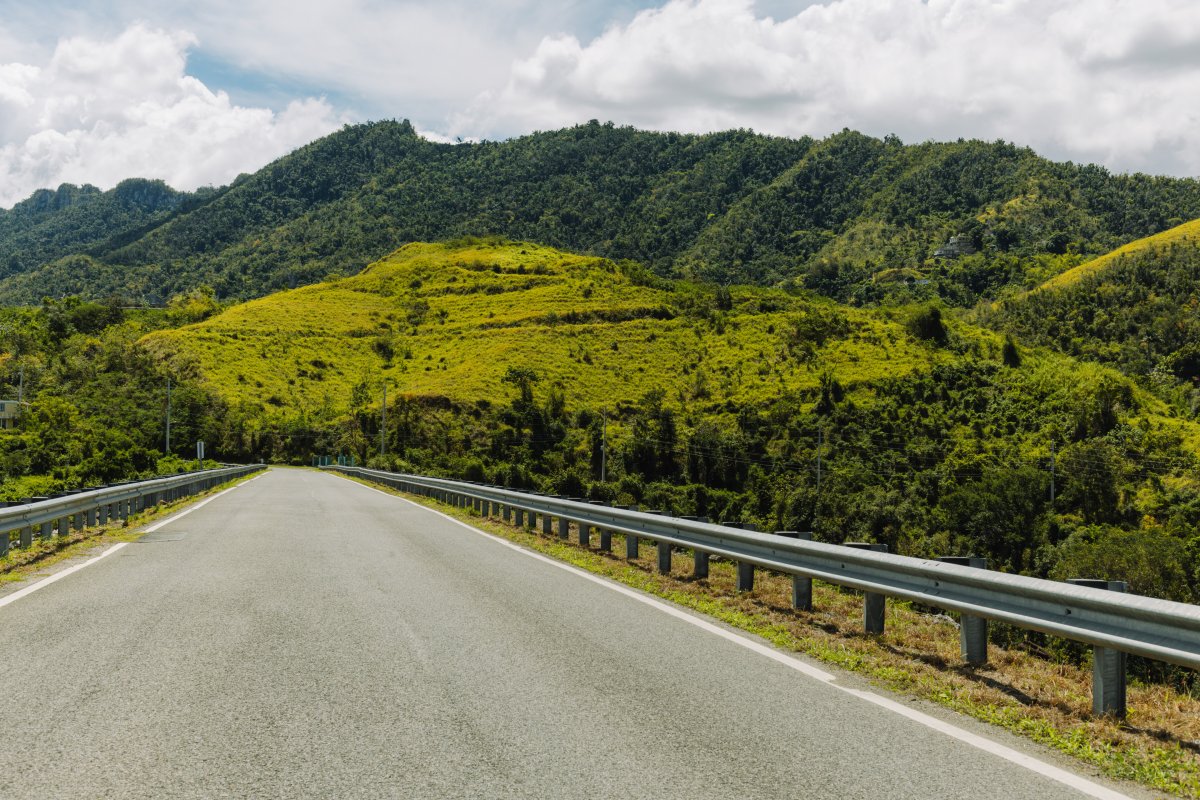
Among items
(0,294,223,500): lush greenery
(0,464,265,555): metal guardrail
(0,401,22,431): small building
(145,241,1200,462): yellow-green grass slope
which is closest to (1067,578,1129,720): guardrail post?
(0,464,265,555): metal guardrail

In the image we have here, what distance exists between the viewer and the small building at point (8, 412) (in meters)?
93.2

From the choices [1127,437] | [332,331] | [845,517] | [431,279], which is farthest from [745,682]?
[431,279]

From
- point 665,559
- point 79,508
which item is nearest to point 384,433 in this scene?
point 79,508

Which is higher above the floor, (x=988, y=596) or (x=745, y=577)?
(x=988, y=596)

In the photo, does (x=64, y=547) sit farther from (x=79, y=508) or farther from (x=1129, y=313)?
(x=1129, y=313)

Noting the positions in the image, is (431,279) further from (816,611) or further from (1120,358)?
(816,611)

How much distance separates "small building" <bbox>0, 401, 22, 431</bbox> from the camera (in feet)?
306

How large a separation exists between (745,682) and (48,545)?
11526 mm

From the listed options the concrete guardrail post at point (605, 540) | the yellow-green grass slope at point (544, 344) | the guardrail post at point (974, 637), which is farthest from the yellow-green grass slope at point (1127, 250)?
the guardrail post at point (974, 637)

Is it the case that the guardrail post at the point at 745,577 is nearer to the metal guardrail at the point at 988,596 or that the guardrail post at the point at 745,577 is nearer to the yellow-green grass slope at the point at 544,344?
the metal guardrail at the point at 988,596

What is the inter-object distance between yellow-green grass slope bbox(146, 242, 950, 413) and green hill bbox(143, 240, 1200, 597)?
0.42 meters

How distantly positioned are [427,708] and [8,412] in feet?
352

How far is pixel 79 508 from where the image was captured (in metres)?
14.7

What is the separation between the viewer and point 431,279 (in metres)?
174
